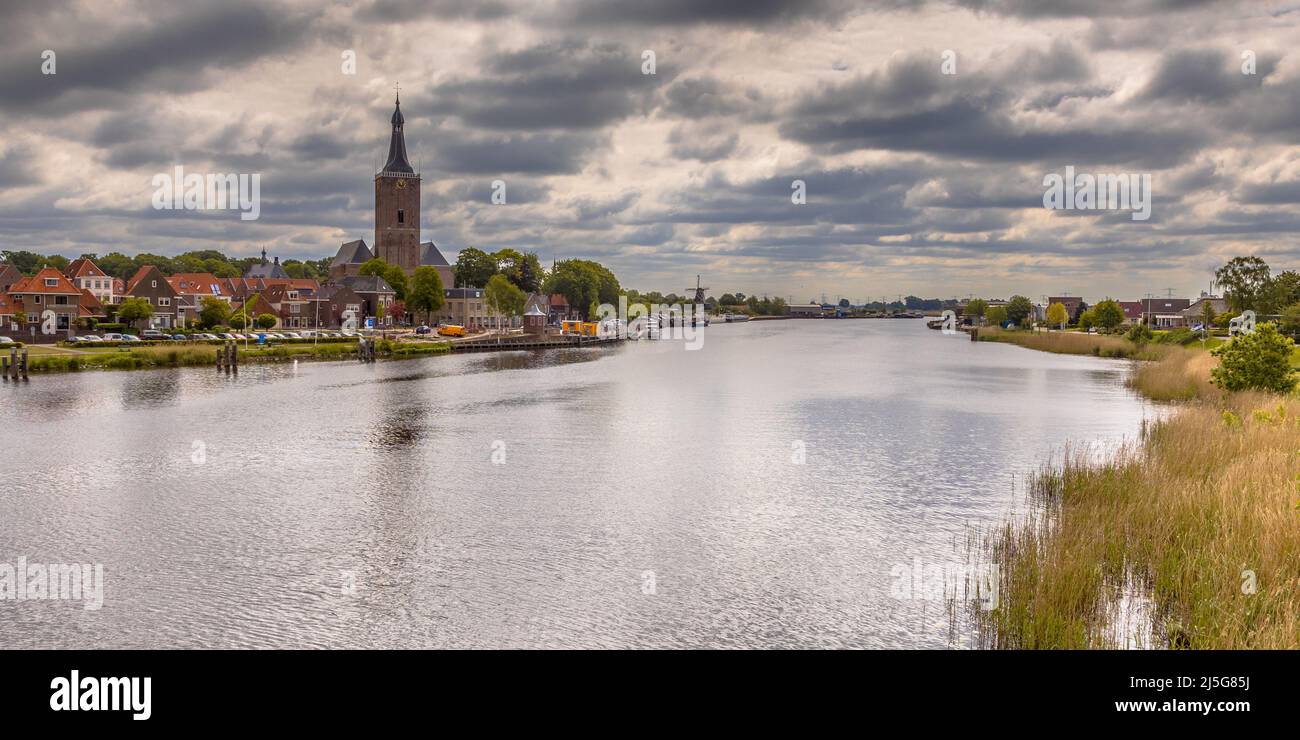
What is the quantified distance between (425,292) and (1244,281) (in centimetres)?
11393

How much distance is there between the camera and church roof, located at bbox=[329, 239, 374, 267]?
176250mm

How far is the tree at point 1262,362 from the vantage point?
35.1 metres

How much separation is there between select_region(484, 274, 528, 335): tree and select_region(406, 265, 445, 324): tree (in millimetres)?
16210

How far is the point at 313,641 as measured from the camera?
15.1m

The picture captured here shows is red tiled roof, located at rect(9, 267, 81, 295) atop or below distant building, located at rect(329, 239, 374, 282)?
below

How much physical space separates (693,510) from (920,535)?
19.9 feet

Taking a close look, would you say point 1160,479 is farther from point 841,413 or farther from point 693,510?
point 841,413

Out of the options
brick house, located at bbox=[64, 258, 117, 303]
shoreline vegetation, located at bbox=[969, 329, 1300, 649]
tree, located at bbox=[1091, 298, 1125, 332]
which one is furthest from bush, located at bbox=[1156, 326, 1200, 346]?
brick house, located at bbox=[64, 258, 117, 303]

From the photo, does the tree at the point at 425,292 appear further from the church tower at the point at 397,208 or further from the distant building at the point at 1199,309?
the distant building at the point at 1199,309

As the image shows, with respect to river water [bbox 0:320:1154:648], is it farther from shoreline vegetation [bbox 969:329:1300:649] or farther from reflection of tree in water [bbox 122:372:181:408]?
Answer: shoreline vegetation [bbox 969:329:1300:649]

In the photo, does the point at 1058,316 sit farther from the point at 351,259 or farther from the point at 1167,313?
the point at 351,259

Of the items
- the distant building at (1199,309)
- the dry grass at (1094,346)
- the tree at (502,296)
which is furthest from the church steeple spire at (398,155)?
the distant building at (1199,309)
